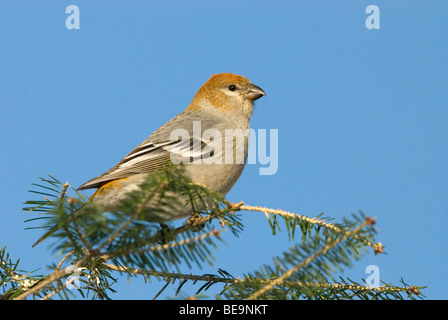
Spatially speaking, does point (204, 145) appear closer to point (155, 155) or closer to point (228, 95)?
point (155, 155)

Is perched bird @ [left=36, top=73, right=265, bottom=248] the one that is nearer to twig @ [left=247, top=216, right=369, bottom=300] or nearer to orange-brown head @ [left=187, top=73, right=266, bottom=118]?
orange-brown head @ [left=187, top=73, right=266, bottom=118]

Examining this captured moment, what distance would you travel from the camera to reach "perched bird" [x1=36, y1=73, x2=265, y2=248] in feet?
13.4

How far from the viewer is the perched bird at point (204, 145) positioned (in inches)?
161

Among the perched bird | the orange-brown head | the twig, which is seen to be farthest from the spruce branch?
the orange-brown head

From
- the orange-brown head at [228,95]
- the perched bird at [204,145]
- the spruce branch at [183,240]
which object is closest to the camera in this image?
the spruce branch at [183,240]

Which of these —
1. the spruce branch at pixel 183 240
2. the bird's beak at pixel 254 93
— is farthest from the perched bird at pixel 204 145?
the spruce branch at pixel 183 240

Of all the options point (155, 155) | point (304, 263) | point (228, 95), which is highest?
point (228, 95)

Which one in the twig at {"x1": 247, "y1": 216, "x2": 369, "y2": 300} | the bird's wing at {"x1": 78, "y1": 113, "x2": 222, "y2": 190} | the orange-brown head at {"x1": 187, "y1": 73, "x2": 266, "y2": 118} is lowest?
the twig at {"x1": 247, "y1": 216, "x2": 369, "y2": 300}

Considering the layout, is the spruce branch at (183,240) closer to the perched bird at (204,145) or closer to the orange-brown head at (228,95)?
the perched bird at (204,145)

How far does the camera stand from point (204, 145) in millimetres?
4633

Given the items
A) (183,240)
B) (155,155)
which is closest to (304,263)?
(183,240)
